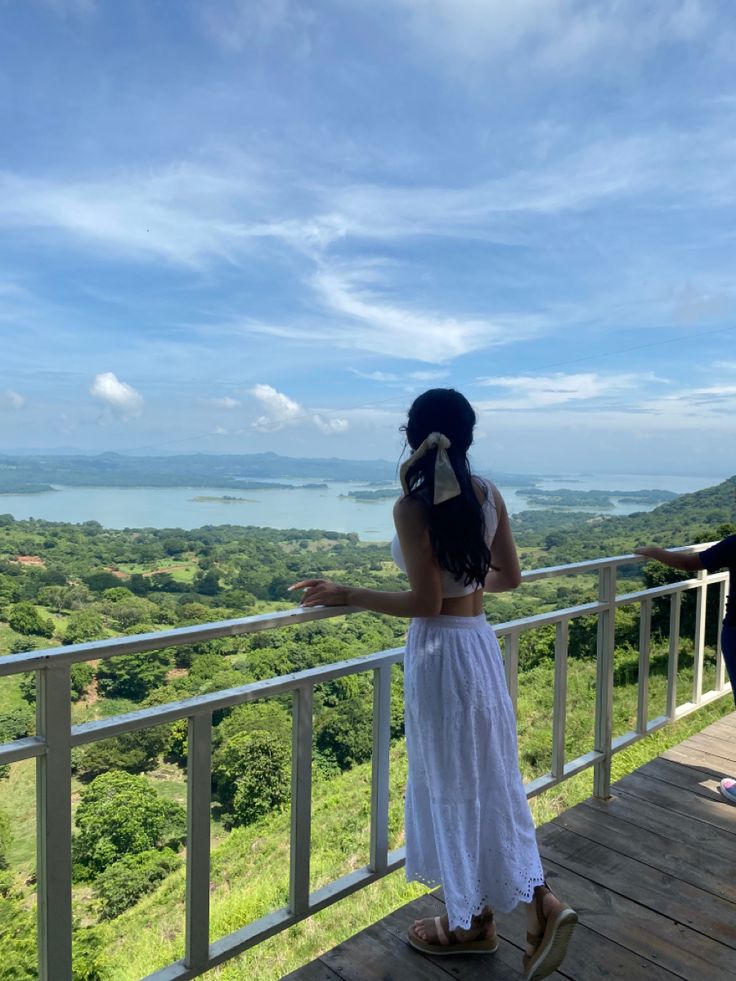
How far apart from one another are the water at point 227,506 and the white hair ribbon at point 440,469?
7.67 meters

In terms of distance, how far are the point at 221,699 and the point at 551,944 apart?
39.0 inches

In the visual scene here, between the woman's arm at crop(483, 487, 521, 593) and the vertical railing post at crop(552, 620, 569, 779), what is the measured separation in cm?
75

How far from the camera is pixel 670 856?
232cm

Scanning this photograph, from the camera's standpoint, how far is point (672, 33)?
724cm

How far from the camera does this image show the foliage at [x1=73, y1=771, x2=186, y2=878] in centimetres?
160

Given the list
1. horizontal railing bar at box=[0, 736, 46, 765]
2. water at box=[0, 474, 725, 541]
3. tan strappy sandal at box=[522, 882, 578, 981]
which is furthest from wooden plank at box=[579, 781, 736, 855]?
water at box=[0, 474, 725, 541]

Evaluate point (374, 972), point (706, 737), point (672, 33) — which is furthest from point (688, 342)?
point (374, 972)

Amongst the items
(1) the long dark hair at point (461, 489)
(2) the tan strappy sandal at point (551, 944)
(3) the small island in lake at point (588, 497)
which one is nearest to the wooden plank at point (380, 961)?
(2) the tan strappy sandal at point (551, 944)

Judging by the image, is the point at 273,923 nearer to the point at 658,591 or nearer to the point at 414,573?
the point at 414,573

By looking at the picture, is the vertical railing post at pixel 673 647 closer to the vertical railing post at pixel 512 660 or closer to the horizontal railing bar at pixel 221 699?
the vertical railing post at pixel 512 660

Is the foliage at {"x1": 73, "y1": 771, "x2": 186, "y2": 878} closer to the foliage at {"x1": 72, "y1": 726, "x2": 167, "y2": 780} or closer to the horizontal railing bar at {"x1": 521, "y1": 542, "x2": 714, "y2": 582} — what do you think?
the foliage at {"x1": 72, "y1": 726, "x2": 167, "y2": 780}

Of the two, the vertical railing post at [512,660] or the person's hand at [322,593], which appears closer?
the person's hand at [322,593]

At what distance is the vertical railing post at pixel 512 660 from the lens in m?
2.21

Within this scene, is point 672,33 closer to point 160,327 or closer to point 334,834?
point 334,834
